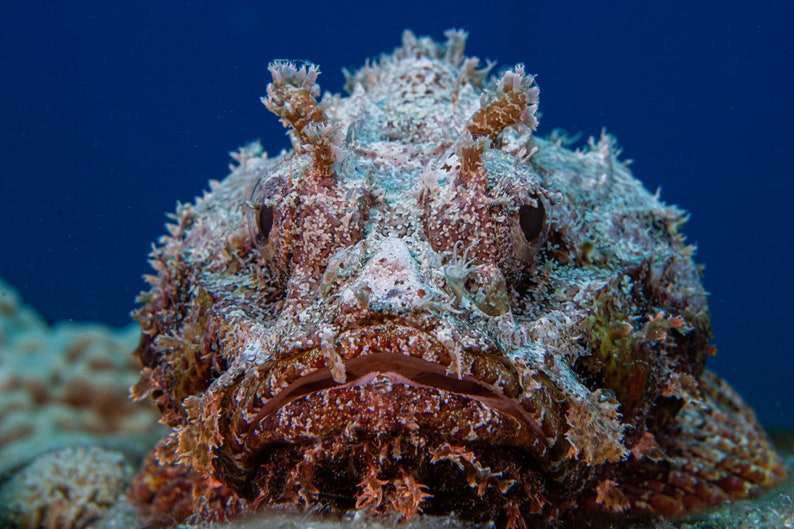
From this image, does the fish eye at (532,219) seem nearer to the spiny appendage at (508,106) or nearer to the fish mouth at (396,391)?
the spiny appendage at (508,106)

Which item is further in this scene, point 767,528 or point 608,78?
point 608,78

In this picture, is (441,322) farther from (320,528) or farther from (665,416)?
(665,416)

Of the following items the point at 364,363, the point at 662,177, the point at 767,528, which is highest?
the point at 662,177

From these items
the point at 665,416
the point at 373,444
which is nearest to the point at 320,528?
the point at 373,444

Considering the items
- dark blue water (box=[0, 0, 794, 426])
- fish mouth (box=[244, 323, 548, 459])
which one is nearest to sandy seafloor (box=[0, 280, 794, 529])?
fish mouth (box=[244, 323, 548, 459])

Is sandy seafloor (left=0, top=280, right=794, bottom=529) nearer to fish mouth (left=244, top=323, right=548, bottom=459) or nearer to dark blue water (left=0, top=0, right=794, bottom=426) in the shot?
fish mouth (left=244, top=323, right=548, bottom=459)

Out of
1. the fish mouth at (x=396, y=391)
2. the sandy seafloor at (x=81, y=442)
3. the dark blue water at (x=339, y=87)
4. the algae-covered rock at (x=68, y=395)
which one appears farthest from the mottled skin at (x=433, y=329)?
the dark blue water at (x=339, y=87)
